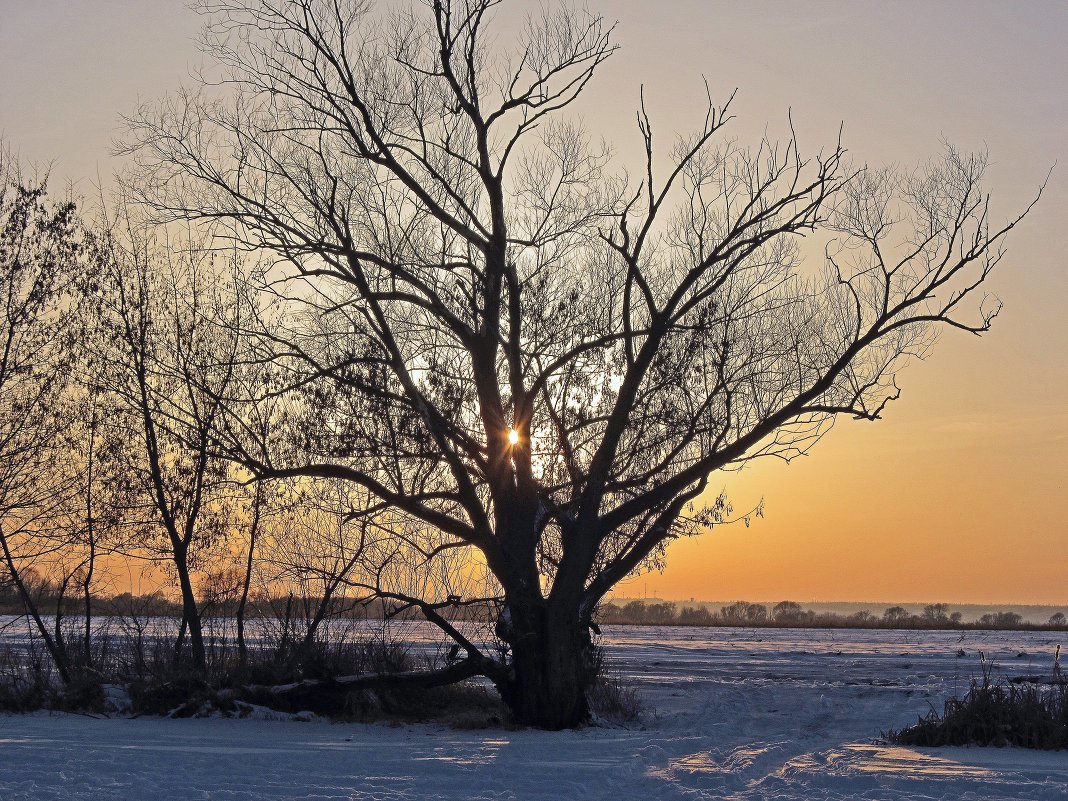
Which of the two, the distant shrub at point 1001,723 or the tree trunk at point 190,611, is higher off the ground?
the tree trunk at point 190,611

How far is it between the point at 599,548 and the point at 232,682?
6.04 meters

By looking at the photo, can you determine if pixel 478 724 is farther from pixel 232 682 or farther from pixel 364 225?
pixel 364 225

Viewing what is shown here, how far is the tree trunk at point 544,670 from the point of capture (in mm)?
15805

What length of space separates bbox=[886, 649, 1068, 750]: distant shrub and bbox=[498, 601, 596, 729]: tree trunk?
4.50 meters

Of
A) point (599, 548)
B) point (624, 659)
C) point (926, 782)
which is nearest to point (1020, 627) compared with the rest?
point (624, 659)

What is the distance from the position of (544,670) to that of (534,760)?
147 inches

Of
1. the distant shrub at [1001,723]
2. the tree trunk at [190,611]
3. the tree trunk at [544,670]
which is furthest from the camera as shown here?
the tree trunk at [190,611]

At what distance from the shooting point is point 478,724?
53.4 ft

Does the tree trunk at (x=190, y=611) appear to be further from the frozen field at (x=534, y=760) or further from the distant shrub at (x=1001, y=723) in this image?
the distant shrub at (x=1001, y=723)

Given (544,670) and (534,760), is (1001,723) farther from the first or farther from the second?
(534,760)

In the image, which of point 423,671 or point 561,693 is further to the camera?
point 423,671

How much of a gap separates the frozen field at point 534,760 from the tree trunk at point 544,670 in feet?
1.84

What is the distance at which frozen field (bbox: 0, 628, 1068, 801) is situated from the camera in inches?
399

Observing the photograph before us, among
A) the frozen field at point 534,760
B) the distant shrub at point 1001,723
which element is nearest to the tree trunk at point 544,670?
the frozen field at point 534,760
